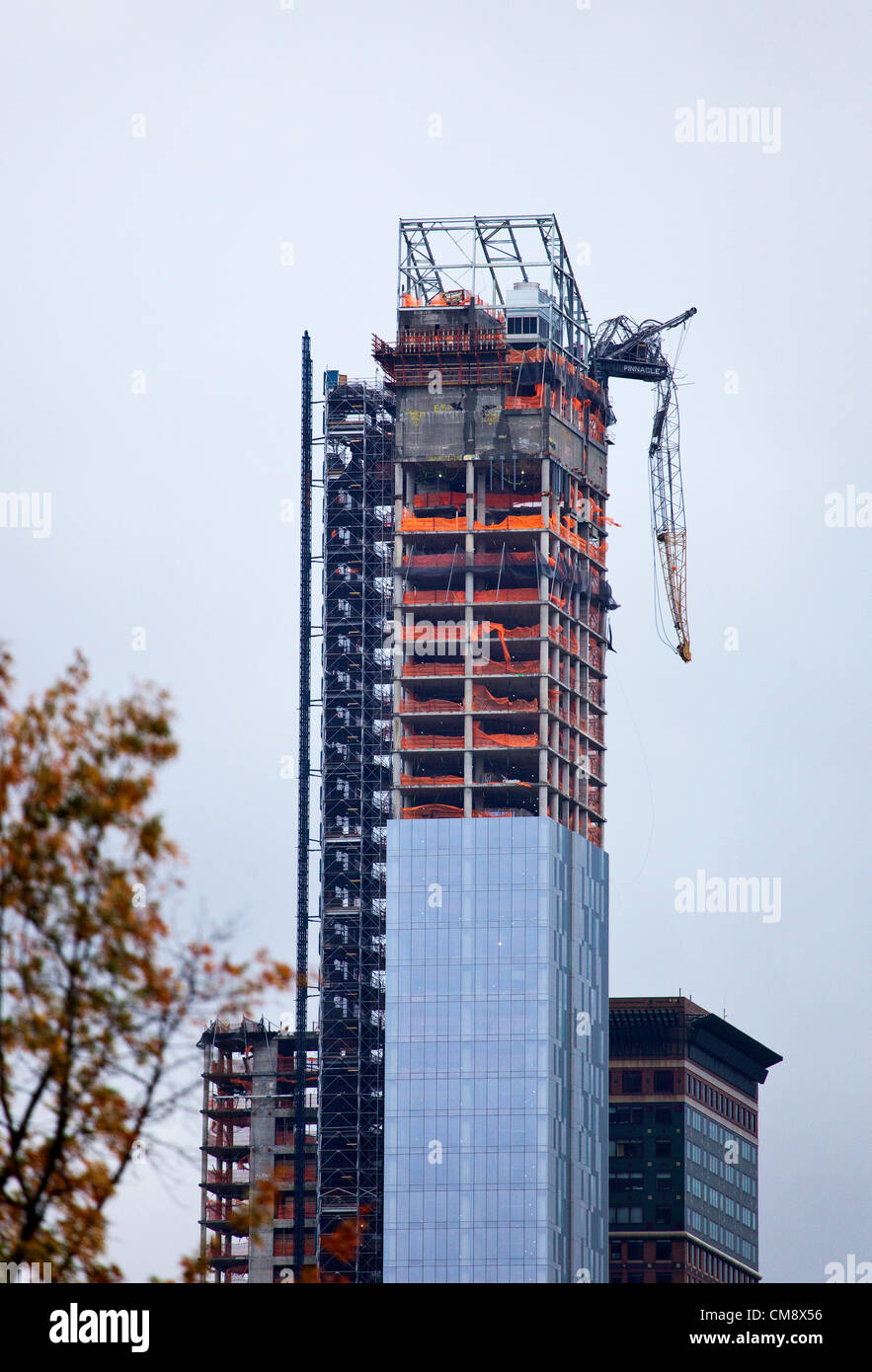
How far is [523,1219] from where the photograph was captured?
7820 inches

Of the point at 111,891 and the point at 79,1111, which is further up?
the point at 111,891

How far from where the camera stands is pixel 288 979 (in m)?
45.0

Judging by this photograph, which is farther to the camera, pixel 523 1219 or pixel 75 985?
pixel 523 1219

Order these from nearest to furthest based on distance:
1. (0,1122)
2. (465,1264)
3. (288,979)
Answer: (0,1122), (288,979), (465,1264)

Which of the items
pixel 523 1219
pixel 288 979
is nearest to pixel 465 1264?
pixel 523 1219
